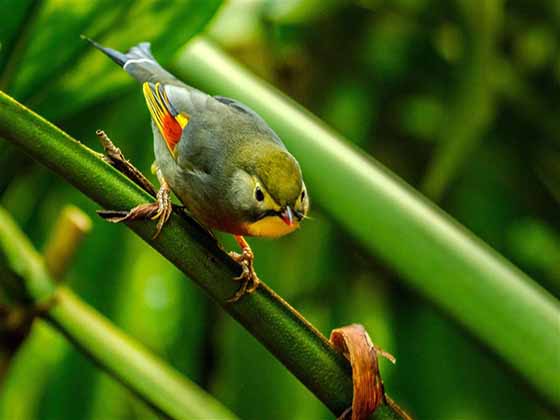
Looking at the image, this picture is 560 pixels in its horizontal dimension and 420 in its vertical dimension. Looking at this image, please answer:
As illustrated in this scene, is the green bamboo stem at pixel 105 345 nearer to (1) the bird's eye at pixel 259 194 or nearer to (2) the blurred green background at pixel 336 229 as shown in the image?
(1) the bird's eye at pixel 259 194

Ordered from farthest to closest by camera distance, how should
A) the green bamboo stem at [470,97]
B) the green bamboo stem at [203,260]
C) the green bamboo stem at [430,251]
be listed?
the green bamboo stem at [470,97] < the green bamboo stem at [430,251] < the green bamboo stem at [203,260]

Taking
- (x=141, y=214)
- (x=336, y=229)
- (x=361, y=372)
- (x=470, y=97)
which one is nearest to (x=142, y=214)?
(x=141, y=214)

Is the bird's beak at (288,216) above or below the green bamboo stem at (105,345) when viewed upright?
above

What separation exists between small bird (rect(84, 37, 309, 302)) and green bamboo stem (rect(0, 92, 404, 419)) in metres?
0.03

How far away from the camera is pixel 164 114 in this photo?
46cm

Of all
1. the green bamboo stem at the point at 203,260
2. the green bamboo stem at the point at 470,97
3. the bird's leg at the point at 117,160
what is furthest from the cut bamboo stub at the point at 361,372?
the green bamboo stem at the point at 470,97

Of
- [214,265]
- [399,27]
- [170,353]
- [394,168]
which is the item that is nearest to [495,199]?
[394,168]

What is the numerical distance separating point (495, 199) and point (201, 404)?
1.81 feet

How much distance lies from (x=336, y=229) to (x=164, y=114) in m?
0.32

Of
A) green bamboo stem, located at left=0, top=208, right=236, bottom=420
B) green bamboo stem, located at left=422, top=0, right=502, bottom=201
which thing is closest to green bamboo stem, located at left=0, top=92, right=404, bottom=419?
green bamboo stem, located at left=0, top=208, right=236, bottom=420

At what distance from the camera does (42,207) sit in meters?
0.85

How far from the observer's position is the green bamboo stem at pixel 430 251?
44cm

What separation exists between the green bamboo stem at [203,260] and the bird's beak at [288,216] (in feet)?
0.10

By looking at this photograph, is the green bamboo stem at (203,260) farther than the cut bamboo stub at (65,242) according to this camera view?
No
